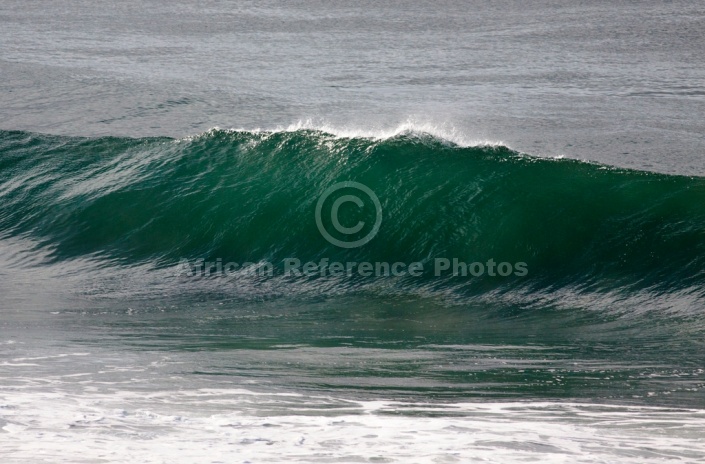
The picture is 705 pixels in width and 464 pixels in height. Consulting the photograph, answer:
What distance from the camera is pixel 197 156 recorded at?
1324 centimetres

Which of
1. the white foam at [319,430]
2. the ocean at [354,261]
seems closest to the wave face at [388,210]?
the ocean at [354,261]

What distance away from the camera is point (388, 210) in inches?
453

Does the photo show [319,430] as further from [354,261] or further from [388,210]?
[388,210]

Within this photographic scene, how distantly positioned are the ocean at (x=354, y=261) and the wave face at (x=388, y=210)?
3cm

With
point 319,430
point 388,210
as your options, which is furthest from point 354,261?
point 319,430

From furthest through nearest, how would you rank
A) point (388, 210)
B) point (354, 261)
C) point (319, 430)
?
point (388, 210) < point (354, 261) < point (319, 430)

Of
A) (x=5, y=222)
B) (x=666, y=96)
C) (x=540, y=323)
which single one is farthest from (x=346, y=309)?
(x=666, y=96)

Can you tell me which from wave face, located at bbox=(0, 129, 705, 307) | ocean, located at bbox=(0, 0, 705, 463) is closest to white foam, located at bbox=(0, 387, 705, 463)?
ocean, located at bbox=(0, 0, 705, 463)

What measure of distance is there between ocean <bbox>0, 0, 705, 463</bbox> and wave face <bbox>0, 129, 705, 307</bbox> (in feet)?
0.11

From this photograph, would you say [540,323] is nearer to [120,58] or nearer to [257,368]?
[257,368]

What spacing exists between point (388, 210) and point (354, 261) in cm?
95

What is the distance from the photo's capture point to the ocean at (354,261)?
6453 mm

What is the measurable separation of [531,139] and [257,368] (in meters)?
8.12

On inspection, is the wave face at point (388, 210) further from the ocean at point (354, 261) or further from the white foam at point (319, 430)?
the white foam at point (319, 430)
